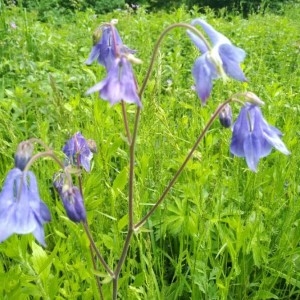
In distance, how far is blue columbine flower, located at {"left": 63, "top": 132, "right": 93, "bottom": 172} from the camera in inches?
66.2

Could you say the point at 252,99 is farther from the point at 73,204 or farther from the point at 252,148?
the point at 73,204

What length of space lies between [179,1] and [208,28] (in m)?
13.9

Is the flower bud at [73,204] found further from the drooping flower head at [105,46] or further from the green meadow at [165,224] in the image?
the drooping flower head at [105,46]

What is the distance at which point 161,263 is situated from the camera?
6.60 ft

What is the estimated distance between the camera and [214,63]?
3.60ft

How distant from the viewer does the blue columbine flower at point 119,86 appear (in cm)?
109

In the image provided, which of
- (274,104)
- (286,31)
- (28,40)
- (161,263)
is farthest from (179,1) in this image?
(161,263)

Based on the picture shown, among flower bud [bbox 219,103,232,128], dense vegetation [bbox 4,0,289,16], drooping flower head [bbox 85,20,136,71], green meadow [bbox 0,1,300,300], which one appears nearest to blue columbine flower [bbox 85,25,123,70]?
drooping flower head [bbox 85,20,136,71]

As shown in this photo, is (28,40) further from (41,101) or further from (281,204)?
(281,204)

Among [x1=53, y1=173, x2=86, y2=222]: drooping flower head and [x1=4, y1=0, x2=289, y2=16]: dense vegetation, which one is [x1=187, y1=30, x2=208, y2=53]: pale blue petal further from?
[x1=4, y1=0, x2=289, y2=16]: dense vegetation

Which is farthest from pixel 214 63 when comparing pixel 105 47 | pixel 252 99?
pixel 105 47

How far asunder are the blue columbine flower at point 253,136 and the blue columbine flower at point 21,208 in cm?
50

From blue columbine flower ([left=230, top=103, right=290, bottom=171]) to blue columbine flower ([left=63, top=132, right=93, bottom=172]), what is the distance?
1.91 ft

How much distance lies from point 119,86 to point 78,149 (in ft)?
1.93
